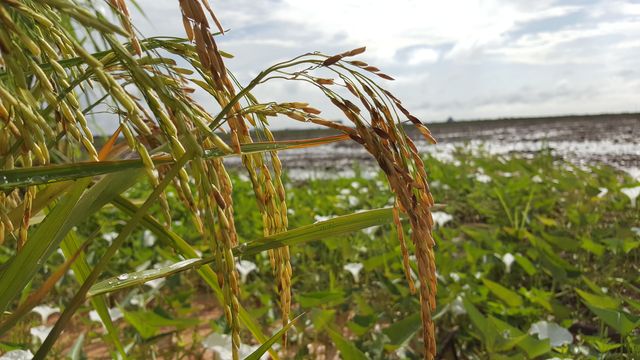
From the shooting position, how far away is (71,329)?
2479 mm

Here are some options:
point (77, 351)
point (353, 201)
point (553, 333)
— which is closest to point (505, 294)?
point (553, 333)

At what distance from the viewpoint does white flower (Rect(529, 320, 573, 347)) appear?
1.56m

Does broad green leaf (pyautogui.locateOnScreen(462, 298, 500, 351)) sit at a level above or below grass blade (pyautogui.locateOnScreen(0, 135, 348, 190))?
below

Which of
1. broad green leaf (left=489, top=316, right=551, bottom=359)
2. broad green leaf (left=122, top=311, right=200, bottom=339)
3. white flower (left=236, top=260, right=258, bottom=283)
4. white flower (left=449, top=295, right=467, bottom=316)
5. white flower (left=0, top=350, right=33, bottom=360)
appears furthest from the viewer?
white flower (left=236, top=260, right=258, bottom=283)

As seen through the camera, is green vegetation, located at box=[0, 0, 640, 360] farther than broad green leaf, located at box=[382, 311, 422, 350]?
No

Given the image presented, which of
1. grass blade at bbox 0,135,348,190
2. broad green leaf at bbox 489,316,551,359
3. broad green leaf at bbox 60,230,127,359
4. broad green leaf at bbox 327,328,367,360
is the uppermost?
grass blade at bbox 0,135,348,190

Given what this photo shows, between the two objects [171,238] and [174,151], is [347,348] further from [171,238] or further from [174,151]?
[174,151]

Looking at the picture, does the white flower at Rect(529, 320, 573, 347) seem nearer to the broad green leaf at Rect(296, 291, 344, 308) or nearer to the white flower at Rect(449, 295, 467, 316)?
the white flower at Rect(449, 295, 467, 316)

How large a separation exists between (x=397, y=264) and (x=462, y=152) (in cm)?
505

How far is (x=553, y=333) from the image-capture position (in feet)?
5.23

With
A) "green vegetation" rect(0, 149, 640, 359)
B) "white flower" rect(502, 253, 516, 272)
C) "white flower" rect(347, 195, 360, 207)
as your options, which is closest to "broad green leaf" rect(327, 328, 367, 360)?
"green vegetation" rect(0, 149, 640, 359)

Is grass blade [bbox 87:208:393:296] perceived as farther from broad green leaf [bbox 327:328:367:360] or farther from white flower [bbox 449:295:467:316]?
white flower [bbox 449:295:467:316]

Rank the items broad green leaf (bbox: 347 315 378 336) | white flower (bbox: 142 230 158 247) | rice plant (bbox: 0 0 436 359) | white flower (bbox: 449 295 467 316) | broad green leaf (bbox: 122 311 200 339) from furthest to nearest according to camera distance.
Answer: white flower (bbox: 142 230 158 247) → white flower (bbox: 449 295 467 316) → broad green leaf (bbox: 347 315 378 336) → broad green leaf (bbox: 122 311 200 339) → rice plant (bbox: 0 0 436 359)

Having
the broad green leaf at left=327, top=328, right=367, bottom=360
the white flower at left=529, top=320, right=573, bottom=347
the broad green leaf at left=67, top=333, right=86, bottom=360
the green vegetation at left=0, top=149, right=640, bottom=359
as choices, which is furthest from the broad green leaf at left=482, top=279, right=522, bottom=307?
the broad green leaf at left=67, top=333, right=86, bottom=360
